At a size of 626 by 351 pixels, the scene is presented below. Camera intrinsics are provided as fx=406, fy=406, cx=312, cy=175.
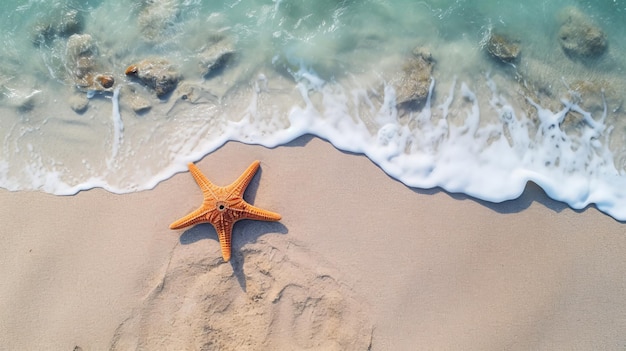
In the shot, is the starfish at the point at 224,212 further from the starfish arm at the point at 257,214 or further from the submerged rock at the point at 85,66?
the submerged rock at the point at 85,66

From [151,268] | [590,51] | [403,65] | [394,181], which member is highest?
[590,51]

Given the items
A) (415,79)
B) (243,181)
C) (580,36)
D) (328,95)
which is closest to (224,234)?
(243,181)

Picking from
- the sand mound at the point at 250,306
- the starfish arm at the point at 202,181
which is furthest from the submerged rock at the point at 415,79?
the starfish arm at the point at 202,181

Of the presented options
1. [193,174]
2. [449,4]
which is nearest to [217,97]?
[193,174]

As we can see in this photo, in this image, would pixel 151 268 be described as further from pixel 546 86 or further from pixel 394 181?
pixel 546 86

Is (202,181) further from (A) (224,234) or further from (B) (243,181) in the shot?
(A) (224,234)
